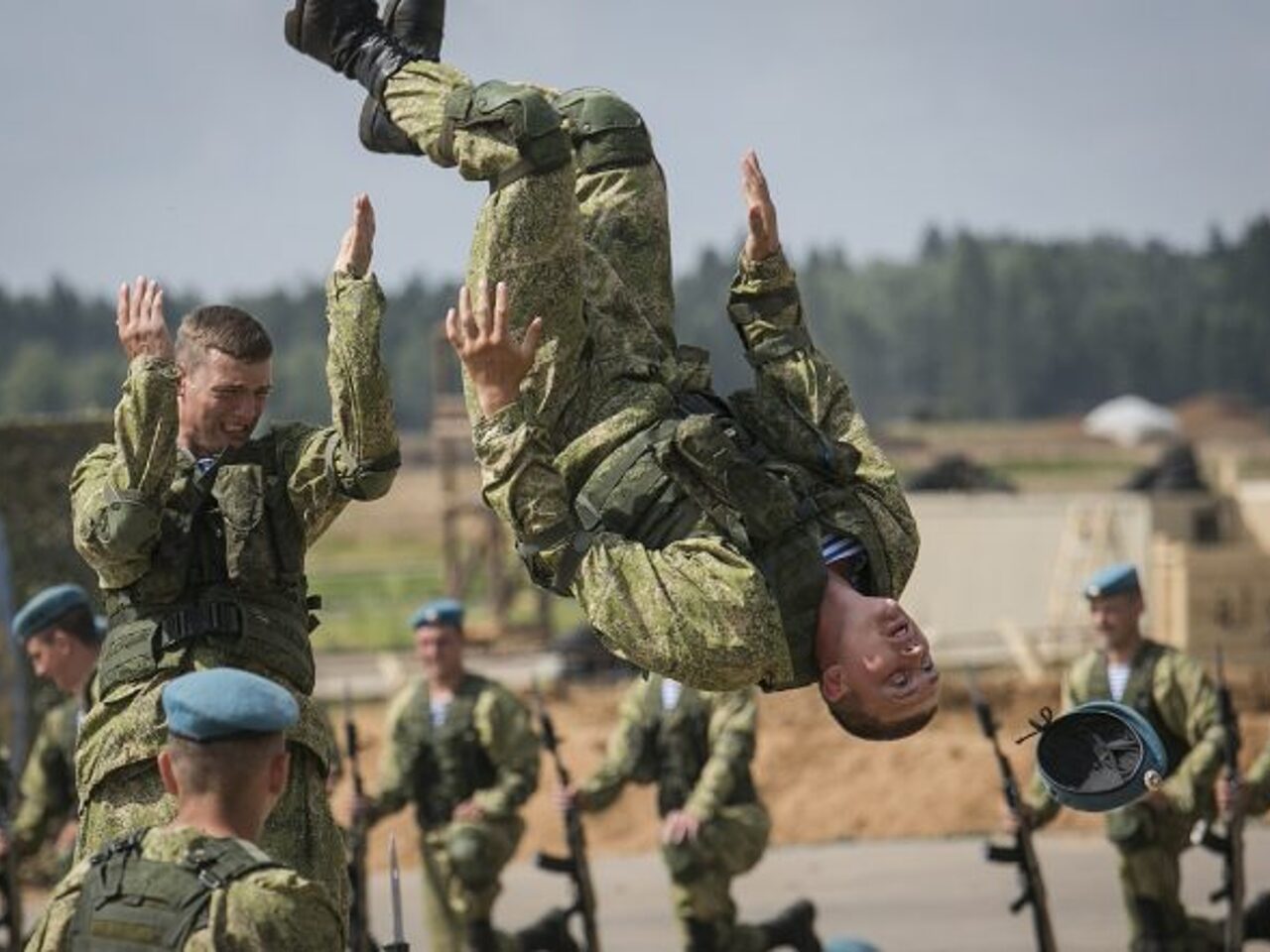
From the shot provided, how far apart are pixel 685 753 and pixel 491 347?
263 inches

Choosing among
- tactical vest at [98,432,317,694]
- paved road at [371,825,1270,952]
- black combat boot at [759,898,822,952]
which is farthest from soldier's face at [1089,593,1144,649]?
tactical vest at [98,432,317,694]

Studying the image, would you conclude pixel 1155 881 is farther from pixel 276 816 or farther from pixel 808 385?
pixel 276 816

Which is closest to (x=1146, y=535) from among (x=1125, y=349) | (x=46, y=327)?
(x=46, y=327)

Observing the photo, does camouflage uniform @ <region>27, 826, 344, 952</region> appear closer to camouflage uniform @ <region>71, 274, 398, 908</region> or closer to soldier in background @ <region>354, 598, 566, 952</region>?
camouflage uniform @ <region>71, 274, 398, 908</region>

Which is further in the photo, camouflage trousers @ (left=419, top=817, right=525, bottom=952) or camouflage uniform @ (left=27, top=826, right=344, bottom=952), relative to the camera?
camouflage trousers @ (left=419, top=817, right=525, bottom=952)

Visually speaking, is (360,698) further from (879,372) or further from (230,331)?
(879,372)

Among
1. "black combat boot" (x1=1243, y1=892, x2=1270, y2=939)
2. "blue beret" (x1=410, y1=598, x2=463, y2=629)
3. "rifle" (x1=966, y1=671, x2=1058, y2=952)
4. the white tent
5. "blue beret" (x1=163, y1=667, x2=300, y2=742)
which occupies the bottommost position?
"black combat boot" (x1=1243, y1=892, x2=1270, y2=939)

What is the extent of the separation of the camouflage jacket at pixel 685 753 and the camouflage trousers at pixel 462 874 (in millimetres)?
480

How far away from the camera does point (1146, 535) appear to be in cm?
2756

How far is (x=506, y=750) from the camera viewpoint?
13703 mm

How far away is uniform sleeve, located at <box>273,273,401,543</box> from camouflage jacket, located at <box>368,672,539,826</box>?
19.5 feet

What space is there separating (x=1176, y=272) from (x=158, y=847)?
13104 cm

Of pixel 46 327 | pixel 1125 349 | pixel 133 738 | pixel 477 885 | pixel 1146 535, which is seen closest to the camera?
pixel 133 738

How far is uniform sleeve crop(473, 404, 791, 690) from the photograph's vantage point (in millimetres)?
Answer: 7047
